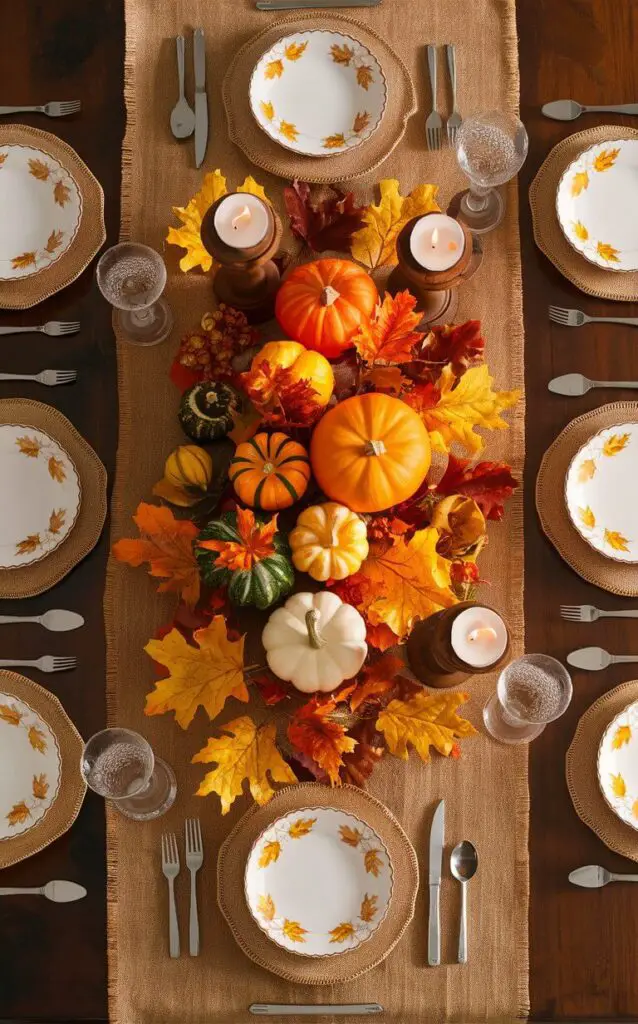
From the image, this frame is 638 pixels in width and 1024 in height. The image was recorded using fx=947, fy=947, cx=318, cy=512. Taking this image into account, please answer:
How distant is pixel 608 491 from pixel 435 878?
0.71 metres

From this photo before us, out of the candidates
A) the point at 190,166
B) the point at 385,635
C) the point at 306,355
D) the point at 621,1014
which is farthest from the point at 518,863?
the point at 190,166

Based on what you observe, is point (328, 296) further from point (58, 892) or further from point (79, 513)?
point (58, 892)

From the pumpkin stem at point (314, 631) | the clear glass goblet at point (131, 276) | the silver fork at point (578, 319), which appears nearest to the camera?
the pumpkin stem at point (314, 631)

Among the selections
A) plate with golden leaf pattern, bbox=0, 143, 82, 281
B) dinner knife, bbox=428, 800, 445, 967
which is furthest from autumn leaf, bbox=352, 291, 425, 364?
dinner knife, bbox=428, 800, 445, 967

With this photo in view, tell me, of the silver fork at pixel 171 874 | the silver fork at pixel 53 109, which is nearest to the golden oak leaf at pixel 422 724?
the silver fork at pixel 171 874

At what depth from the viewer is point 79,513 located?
1.63 meters

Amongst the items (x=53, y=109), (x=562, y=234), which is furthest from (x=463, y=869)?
(x=53, y=109)

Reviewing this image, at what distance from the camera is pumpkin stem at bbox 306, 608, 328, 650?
53.4 inches

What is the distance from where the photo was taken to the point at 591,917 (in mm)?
1544

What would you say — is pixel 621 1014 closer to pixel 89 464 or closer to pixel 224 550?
pixel 224 550

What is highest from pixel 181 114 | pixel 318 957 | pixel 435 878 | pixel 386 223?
pixel 181 114

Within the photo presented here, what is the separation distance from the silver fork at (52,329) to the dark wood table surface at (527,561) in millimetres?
17

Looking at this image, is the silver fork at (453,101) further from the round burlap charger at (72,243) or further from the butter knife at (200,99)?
the round burlap charger at (72,243)

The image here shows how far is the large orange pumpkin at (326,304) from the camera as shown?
4.92 ft
